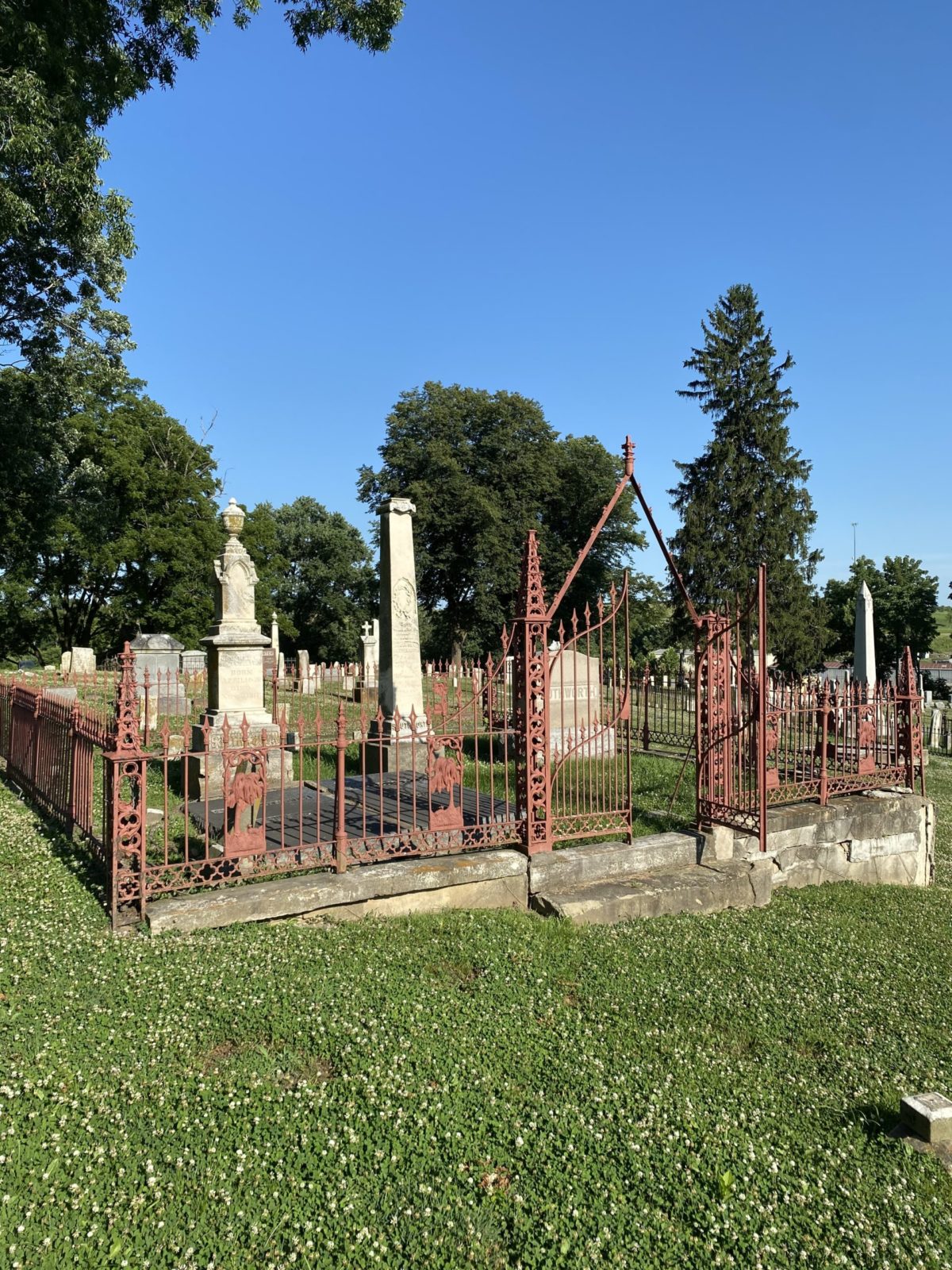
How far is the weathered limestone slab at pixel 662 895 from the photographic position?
226 inches

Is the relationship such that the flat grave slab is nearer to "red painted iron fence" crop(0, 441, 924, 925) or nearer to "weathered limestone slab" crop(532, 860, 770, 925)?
"red painted iron fence" crop(0, 441, 924, 925)

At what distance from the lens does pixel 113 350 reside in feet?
57.2

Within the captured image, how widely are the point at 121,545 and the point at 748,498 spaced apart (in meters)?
26.1

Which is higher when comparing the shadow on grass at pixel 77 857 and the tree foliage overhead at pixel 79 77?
the tree foliage overhead at pixel 79 77

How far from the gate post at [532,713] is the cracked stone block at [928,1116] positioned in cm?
302

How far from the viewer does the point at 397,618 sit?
10922 mm

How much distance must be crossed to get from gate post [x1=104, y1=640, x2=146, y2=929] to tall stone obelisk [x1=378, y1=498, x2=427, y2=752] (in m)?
5.96

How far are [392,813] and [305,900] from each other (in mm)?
1917

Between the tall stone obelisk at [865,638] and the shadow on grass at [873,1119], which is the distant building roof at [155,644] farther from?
the tall stone obelisk at [865,638]

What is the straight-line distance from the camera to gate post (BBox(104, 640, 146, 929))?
181 inches

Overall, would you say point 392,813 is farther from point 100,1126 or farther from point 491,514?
point 491,514

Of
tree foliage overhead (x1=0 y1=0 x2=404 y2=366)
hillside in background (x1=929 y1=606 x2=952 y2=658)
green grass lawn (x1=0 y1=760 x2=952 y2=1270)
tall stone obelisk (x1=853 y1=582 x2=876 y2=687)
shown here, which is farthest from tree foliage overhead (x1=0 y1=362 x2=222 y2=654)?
hillside in background (x1=929 y1=606 x2=952 y2=658)

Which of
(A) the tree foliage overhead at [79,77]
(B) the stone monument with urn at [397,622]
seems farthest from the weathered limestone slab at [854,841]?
(A) the tree foliage overhead at [79,77]

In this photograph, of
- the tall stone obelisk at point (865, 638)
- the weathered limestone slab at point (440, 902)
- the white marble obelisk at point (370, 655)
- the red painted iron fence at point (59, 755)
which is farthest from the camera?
the white marble obelisk at point (370, 655)
